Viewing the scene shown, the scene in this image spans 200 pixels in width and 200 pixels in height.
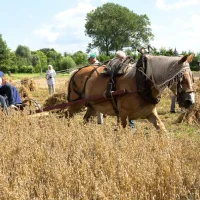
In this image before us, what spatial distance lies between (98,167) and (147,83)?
2467 mm

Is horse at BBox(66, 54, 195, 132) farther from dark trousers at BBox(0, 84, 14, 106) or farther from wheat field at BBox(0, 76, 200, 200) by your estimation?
dark trousers at BBox(0, 84, 14, 106)

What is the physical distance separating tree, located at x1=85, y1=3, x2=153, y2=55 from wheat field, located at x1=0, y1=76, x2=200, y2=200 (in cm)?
7964

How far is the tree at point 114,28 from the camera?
84.2 metres

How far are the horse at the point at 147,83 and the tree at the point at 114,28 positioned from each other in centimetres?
7698

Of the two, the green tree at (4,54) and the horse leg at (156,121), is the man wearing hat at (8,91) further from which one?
the green tree at (4,54)

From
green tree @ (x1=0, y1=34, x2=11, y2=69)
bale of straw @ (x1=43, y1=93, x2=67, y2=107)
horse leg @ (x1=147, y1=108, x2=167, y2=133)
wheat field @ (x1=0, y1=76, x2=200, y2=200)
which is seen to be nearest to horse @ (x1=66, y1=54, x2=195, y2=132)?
horse leg @ (x1=147, y1=108, x2=167, y2=133)

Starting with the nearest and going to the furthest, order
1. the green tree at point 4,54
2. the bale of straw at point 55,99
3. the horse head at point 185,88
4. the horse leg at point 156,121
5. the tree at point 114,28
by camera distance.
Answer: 1. the horse head at point 185,88
2. the horse leg at point 156,121
3. the bale of straw at point 55,99
4. the green tree at point 4,54
5. the tree at point 114,28

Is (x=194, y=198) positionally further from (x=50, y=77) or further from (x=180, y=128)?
(x=50, y=77)

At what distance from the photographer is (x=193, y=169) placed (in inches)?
135

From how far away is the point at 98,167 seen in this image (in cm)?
355

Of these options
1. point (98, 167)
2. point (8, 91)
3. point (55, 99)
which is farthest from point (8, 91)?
point (55, 99)

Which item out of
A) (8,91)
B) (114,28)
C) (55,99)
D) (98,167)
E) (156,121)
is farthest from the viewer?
(114,28)

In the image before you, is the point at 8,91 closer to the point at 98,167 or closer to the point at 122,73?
the point at 122,73

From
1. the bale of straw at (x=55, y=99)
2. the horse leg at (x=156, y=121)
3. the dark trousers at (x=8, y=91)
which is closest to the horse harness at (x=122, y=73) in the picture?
the horse leg at (x=156, y=121)
